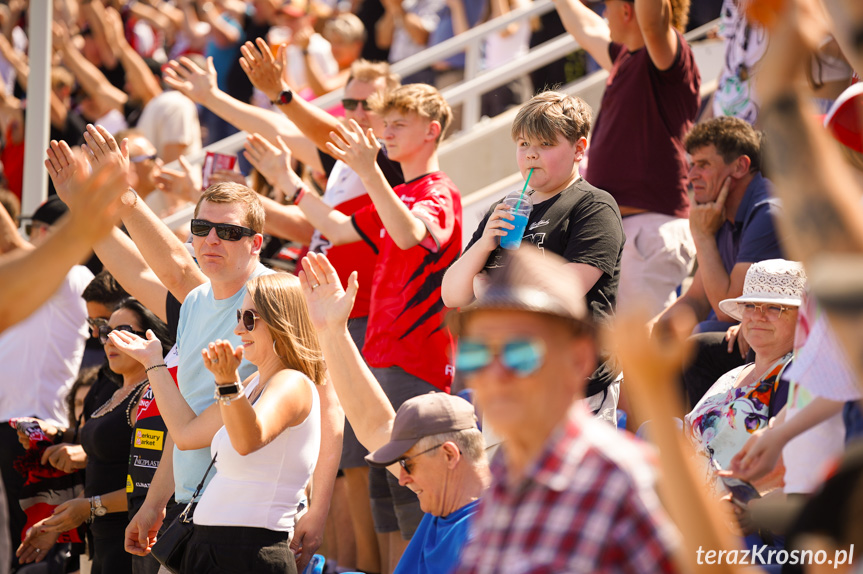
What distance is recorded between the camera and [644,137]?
504 centimetres

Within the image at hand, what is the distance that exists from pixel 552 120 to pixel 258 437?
5.21ft

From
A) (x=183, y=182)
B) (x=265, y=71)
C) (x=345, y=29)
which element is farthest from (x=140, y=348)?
(x=345, y=29)

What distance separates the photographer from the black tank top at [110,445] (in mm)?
4680

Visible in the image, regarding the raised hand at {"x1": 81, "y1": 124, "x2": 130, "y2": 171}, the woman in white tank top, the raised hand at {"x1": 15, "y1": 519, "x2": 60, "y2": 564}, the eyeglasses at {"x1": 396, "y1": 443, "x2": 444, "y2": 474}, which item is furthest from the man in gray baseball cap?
the raised hand at {"x1": 15, "y1": 519, "x2": 60, "y2": 564}

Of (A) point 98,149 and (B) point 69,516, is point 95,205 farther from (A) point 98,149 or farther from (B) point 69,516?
(B) point 69,516

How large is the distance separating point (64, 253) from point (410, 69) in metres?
5.69

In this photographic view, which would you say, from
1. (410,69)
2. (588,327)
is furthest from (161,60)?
(588,327)

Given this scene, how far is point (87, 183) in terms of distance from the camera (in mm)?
2260

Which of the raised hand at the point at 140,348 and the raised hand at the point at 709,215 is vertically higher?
the raised hand at the point at 140,348

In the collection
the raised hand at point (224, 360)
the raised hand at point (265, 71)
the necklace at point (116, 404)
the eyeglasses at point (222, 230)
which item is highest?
the raised hand at point (265, 71)

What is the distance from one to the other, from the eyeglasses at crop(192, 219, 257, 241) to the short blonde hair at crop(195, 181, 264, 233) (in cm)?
5

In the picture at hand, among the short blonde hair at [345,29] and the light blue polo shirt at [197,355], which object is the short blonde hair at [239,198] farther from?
the short blonde hair at [345,29]

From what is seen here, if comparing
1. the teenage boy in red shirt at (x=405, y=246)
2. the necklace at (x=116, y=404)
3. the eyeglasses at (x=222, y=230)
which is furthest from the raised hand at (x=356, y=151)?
the necklace at (x=116, y=404)

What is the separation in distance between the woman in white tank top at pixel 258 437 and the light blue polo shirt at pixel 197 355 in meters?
0.18
